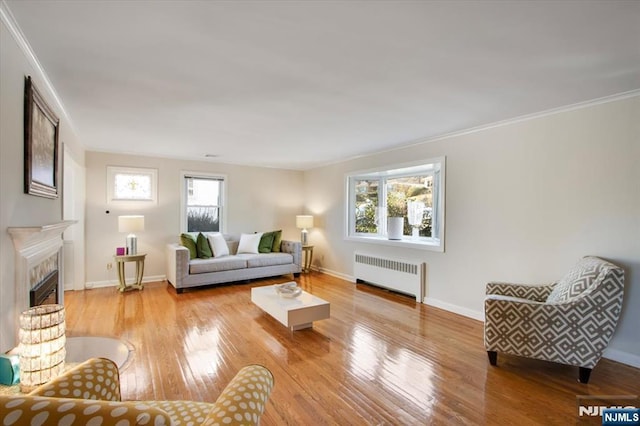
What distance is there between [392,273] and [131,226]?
13.7ft

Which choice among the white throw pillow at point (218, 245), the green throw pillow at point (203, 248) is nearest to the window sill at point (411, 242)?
the white throw pillow at point (218, 245)

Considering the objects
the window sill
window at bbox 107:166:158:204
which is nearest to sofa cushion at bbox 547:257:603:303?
the window sill

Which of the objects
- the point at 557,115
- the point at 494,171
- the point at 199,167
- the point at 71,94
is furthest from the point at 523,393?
the point at 199,167

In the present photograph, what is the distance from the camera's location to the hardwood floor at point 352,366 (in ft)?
6.56

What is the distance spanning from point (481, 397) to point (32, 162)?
3511 mm

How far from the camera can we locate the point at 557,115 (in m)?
3.01

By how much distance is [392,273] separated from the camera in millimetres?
4750

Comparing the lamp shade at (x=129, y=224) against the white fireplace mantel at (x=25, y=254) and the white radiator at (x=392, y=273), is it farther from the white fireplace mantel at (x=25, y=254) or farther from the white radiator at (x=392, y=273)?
the white radiator at (x=392, y=273)

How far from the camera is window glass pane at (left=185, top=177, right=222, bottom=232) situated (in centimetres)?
595

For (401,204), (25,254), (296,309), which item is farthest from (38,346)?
(401,204)

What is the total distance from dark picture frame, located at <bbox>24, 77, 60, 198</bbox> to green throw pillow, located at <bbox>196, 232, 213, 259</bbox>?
266 cm

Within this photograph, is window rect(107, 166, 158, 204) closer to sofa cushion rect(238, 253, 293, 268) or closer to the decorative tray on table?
sofa cushion rect(238, 253, 293, 268)

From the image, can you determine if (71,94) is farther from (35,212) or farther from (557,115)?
(557,115)

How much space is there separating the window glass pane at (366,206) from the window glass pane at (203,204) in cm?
283
